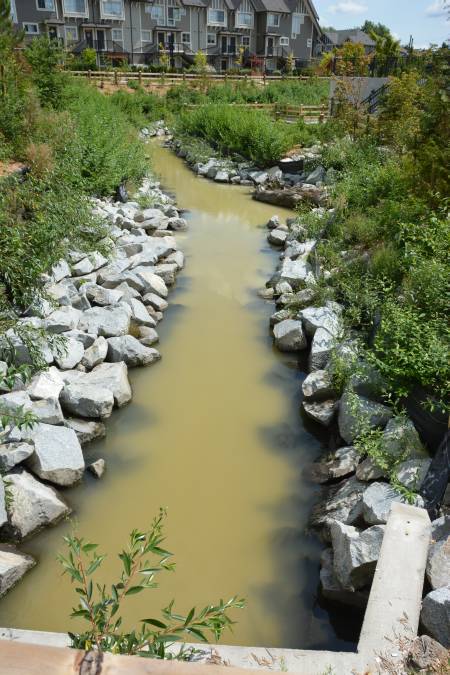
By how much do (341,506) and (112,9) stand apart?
40996mm

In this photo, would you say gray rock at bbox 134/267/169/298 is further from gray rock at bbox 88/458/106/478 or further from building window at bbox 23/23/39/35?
building window at bbox 23/23/39/35

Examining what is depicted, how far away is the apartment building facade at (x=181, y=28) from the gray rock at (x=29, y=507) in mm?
35886

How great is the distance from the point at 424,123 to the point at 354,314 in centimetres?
365

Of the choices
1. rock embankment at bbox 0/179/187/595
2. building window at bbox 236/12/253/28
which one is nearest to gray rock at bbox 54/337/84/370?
rock embankment at bbox 0/179/187/595

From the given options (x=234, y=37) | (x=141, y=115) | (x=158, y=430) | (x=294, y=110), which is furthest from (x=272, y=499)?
(x=234, y=37)

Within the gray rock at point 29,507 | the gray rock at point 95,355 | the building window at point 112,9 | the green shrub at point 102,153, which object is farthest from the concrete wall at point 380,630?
the building window at point 112,9

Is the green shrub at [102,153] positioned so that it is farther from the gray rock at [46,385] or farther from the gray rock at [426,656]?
the gray rock at [426,656]

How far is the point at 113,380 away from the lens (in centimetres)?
576

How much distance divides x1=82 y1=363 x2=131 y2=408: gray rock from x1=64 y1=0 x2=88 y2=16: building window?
3776 centimetres

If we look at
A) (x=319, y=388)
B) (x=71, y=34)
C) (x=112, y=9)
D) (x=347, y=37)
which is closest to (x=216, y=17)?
(x=112, y=9)

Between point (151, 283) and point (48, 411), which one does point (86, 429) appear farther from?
point (151, 283)

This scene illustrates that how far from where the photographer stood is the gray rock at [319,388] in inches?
223

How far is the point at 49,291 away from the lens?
6.75 meters

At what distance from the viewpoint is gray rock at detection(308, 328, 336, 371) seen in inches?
245
